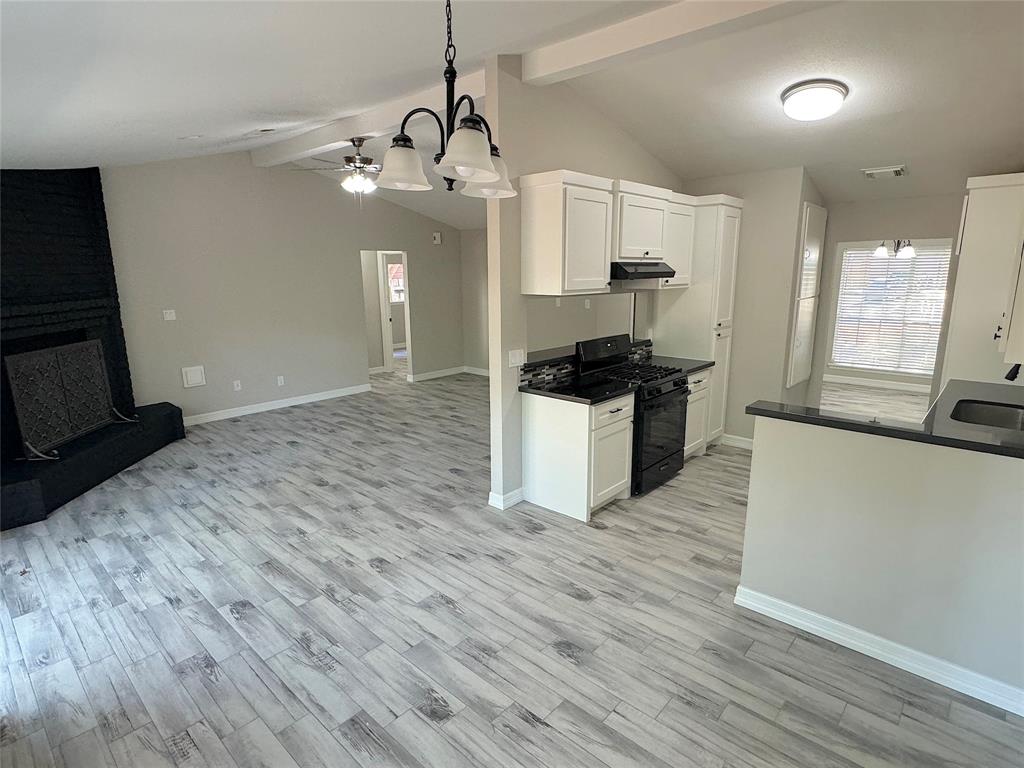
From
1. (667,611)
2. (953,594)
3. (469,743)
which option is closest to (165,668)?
(469,743)

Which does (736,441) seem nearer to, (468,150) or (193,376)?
(468,150)

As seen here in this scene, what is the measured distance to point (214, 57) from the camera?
228 centimetres

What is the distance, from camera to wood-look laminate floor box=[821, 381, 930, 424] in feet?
20.6

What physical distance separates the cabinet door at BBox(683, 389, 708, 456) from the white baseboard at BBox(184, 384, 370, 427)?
4.80 meters

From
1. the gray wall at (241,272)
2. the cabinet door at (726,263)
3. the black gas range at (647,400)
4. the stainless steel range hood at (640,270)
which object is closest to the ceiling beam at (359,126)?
the gray wall at (241,272)

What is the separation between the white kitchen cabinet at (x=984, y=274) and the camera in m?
3.52

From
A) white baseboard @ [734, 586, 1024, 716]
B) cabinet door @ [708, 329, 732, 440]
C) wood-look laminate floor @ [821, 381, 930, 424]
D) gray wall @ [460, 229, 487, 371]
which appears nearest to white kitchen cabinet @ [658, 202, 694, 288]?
cabinet door @ [708, 329, 732, 440]

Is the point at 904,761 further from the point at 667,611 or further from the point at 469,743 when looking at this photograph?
the point at 469,743

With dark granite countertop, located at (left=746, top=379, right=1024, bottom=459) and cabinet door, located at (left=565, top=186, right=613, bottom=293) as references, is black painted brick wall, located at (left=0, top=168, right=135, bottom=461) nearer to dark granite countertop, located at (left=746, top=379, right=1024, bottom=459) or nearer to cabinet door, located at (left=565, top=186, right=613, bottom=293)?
cabinet door, located at (left=565, top=186, right=613, bottom=293)

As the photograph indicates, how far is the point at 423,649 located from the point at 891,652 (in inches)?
82.4

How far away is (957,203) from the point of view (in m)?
4.72

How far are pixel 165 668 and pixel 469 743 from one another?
1.43 metres

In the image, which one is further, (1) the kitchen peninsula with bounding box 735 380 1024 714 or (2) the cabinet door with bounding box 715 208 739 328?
(2) the cabinet door with bounding box 715 208 739 328

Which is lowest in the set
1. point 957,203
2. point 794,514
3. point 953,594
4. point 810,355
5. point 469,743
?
point 469,743
